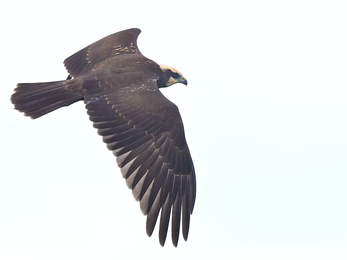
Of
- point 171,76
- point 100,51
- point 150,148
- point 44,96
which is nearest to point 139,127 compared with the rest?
point 150,148

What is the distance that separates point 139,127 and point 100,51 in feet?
8.90

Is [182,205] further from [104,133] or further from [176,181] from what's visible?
[104,133]

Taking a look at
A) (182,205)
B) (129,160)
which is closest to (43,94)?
(129,160)

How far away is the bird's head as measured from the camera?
42.5 feet

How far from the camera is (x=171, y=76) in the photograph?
43.2ft

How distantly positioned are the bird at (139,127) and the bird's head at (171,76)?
767mm

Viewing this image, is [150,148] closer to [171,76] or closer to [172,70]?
[171,76]

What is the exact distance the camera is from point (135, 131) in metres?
10.9

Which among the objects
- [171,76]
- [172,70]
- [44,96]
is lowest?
[44,96]

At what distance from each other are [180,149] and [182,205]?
92cm

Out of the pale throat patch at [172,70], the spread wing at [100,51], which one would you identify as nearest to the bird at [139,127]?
the spread wing at [100,51]

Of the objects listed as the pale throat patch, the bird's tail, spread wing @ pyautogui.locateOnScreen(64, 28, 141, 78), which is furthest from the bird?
the pale throat patch

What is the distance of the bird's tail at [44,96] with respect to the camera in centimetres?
1138

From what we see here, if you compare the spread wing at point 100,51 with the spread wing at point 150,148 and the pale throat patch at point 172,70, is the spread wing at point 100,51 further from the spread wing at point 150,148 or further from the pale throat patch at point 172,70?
the spread wing at point 150,148
